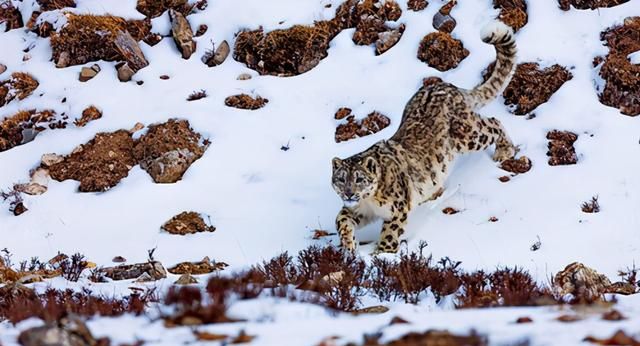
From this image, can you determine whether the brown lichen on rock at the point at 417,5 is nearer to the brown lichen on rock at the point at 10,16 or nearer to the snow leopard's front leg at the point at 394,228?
the snow leopard's front leg at the point at 394,228

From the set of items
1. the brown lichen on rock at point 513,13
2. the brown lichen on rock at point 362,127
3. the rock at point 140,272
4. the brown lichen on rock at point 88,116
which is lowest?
the rock at point 140,272

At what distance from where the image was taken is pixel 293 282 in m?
7.37

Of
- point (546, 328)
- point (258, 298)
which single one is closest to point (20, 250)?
point (258, 298)

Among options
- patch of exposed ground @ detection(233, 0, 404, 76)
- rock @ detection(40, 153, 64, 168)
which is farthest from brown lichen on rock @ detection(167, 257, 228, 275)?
patch of exposed ground @ detection(233, 0, 404, 76)

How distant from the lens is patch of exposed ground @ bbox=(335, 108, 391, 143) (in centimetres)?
1259

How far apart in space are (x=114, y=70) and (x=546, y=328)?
11.7 meters

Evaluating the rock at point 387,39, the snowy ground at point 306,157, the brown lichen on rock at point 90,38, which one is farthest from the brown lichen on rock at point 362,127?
the brown lichen on rock at point 90,38

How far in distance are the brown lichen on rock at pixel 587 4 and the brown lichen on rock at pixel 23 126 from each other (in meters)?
8.23

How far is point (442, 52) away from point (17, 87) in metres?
7.21

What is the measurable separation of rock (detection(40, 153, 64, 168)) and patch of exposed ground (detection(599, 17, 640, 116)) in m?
7.92

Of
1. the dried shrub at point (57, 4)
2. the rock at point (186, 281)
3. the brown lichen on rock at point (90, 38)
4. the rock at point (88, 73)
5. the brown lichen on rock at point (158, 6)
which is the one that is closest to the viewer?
the rock at point (186, 281)

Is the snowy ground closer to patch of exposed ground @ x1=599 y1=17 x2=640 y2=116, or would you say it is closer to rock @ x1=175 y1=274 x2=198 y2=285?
patch of exposed ground @ x1=599 y1=17 x2=640 y2=116

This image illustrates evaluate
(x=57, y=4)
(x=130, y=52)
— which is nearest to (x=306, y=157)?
(x=130, y=52)

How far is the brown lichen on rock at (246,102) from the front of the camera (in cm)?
1348
